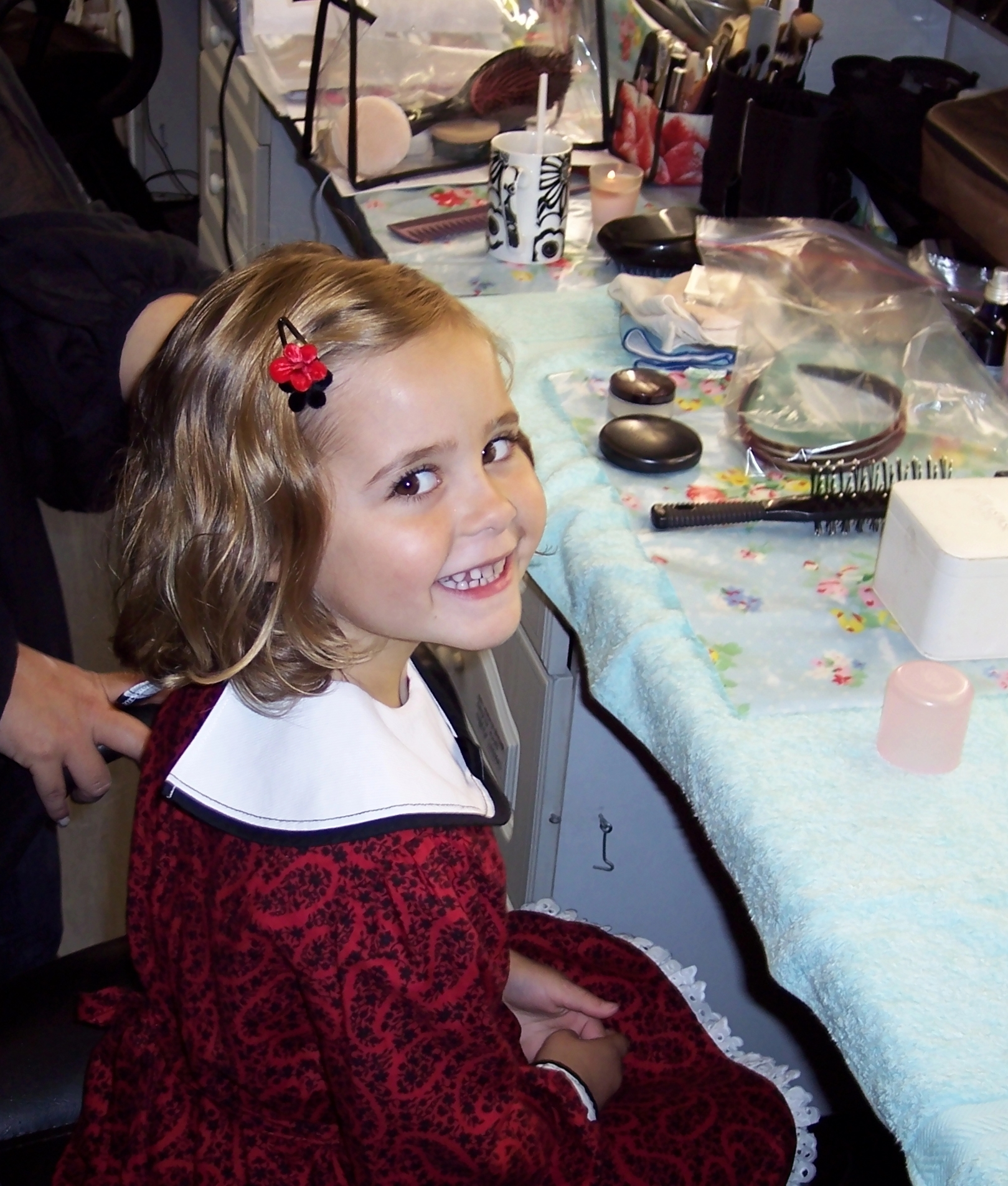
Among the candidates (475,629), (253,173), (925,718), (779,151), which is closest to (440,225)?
(779,151)

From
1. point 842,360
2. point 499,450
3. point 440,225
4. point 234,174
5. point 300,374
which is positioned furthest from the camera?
point 234,174

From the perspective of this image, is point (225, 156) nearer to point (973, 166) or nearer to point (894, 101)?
point (894, 101)

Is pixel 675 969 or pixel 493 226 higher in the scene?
pixel 493 226

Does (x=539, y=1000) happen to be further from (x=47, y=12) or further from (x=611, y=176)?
(x=47, y=12)

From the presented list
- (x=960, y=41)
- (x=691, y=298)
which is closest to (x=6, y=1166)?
(x=691, y=298)

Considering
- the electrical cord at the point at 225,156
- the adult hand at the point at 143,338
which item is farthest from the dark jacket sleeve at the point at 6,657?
the electrical cord at the point at 225,156

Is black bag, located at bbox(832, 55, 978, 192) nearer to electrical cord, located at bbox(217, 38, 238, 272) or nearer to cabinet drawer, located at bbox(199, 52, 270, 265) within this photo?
cabinet drawer, located at bbox(199, 52, 270, 265)

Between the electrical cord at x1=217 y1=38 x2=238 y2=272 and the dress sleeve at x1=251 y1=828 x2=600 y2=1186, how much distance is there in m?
1.66

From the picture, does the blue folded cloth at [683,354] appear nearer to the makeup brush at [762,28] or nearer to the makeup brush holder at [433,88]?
the makeup brush at [762,28]

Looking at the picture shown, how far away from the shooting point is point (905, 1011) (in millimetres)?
662

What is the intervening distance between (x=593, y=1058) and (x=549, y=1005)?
0.18 ft

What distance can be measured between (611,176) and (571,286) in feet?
0.60

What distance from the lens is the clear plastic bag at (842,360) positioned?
1.10 meters

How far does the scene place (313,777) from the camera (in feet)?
2.58
